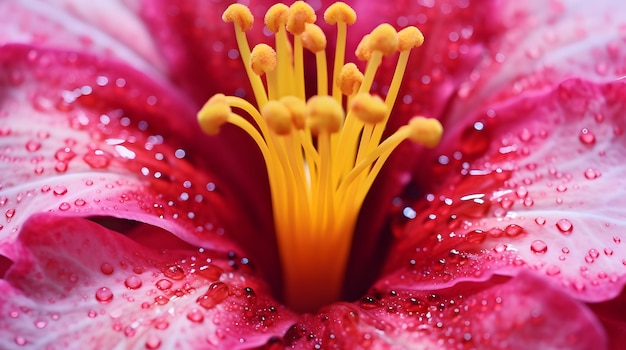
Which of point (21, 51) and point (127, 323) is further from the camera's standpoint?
point (21, 51)

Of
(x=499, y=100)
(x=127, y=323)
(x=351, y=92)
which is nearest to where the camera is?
(x=127, y=323)

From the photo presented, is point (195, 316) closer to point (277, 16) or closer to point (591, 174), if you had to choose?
point (277, 16)

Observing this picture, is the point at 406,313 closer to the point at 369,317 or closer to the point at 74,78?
the point at 369,317

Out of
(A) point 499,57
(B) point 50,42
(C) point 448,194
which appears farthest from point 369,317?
(B) point 50,42

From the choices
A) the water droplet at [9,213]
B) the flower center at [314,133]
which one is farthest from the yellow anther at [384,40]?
the water droplet at [9,213]

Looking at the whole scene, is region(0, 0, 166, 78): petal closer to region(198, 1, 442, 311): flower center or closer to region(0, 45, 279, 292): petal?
region(0, 45, 279, 292): petal

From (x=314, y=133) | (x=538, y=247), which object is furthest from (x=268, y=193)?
(x=538, y=247)

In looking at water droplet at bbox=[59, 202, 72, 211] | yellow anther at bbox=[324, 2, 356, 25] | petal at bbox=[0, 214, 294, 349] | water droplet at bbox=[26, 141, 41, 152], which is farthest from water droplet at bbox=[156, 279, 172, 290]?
yellow anther at bbox=[324, 2, 356, 25]

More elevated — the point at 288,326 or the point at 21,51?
the point at 21,51
